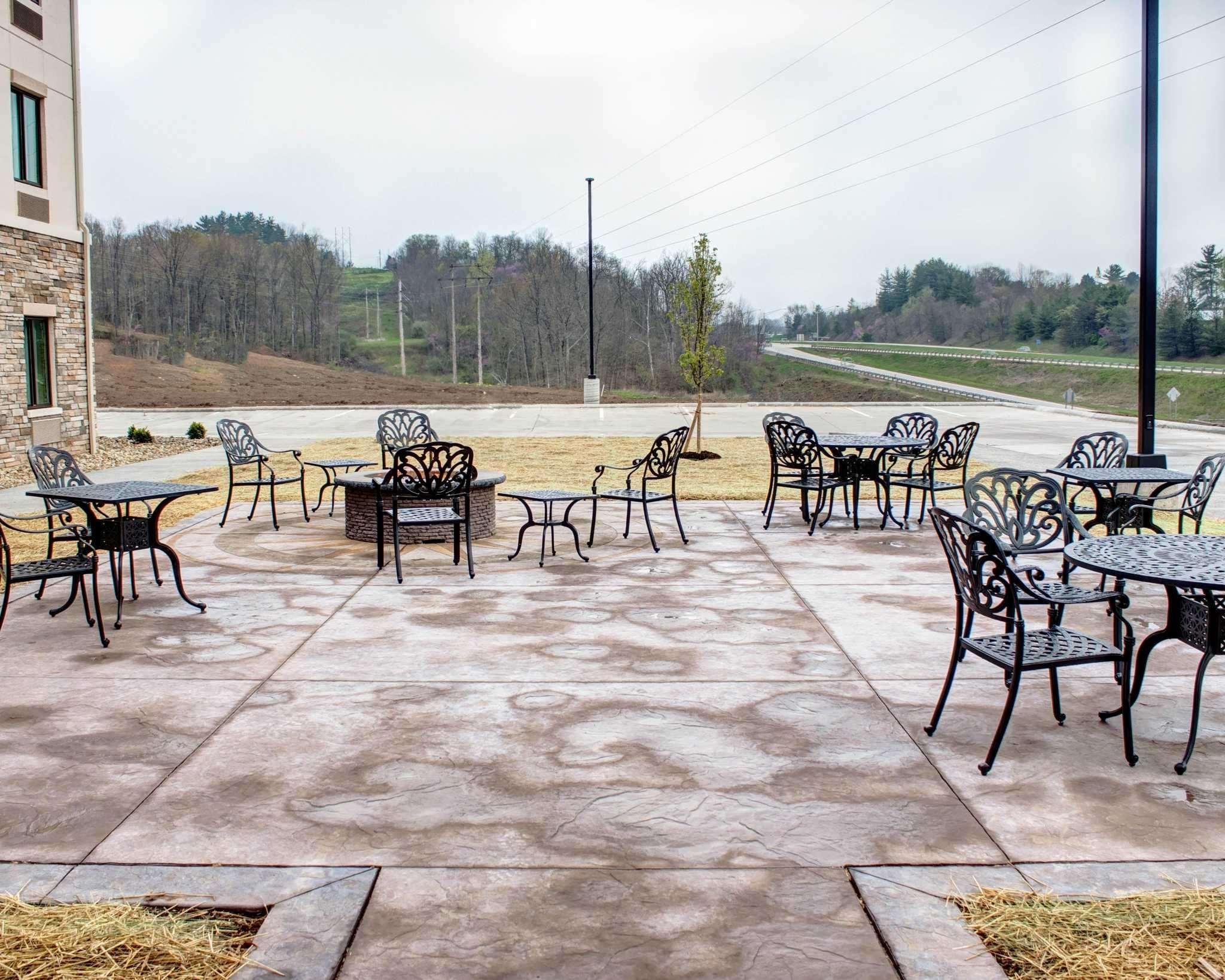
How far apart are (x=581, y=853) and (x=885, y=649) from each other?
8.97ft

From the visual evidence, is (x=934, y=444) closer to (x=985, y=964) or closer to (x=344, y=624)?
(x=344, y=624)

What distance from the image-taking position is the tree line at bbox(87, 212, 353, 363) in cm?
6919

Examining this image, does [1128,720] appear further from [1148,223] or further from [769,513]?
[1148,223]

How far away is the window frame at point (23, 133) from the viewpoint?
15852 mm

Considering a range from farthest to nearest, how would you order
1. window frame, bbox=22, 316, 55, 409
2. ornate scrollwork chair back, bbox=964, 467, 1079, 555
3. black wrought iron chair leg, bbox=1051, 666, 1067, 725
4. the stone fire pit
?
window frame, bbox=22, 316, 55, 409
the stone fire pit
ornate scrollwork chair back, bbox=964, 467, 1079, 555
black wrought iron chair leg, bbox=1051, 666, 1067, 725

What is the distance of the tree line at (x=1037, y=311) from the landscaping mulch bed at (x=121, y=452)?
138 ft

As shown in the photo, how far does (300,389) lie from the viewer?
45.3 meters

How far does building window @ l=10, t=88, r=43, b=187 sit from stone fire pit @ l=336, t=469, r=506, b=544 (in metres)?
10.6

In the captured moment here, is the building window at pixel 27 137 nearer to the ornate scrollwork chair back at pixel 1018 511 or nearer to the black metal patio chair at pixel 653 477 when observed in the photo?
the black metal patio chair at pixel 653 477

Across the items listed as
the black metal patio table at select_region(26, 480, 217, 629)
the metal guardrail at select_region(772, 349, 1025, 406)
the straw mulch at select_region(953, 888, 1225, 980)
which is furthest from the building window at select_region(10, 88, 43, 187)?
the metal guardrail at select_region(772, 349, 1025, 406)

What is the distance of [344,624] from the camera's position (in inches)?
236

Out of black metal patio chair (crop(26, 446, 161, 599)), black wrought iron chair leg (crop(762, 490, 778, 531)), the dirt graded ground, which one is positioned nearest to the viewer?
black metal patio chair (crop(26, 446, 161, 599))

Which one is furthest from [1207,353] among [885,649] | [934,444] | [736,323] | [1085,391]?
[885,649]

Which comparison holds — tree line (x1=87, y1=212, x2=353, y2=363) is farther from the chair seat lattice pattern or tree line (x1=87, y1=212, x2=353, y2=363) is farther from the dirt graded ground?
the chair seat lattice pattern
